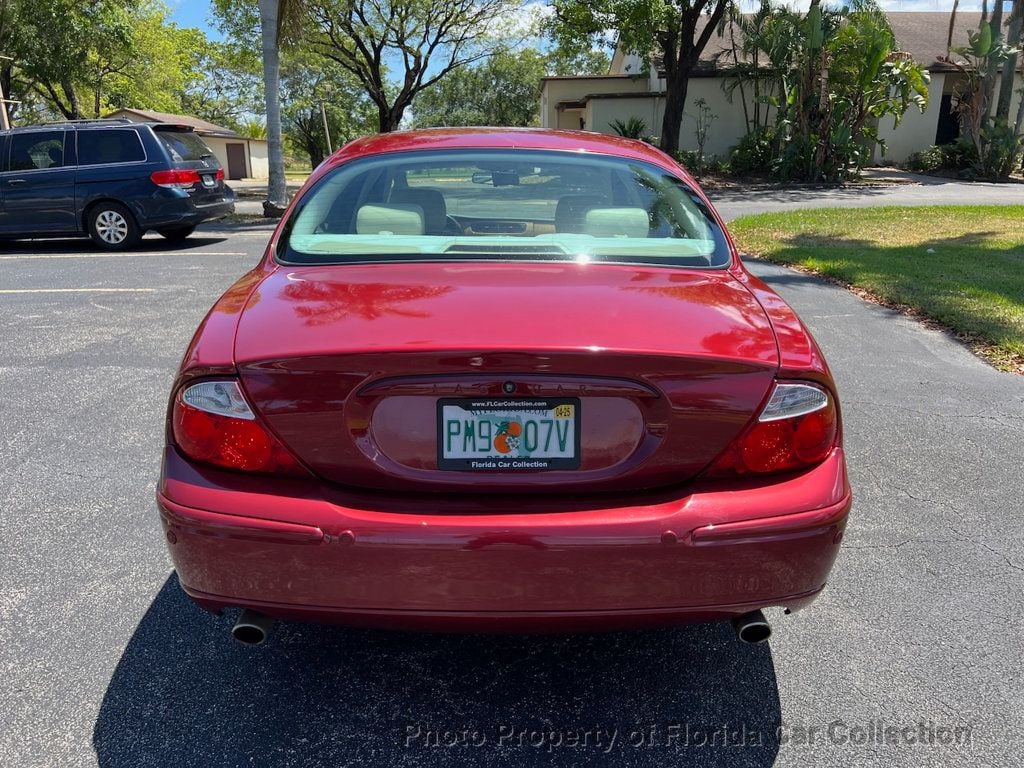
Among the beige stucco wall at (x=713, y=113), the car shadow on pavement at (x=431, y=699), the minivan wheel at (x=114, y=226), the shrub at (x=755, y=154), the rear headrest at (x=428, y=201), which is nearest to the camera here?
the car shadow on pavement at (x=431, y=699)

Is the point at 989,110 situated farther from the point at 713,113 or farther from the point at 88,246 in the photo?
the point at 88,246

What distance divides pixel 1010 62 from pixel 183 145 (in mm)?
21644

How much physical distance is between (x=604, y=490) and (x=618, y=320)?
45 centimetres

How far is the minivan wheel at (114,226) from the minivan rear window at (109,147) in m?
0.66

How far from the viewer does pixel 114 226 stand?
453 inches

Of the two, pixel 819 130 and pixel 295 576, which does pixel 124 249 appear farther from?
pixel 819 130

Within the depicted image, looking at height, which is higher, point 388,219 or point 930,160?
point 930,160

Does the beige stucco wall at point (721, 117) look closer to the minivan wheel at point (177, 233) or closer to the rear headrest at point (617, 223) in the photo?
the minivan wheel at point (177, 233)

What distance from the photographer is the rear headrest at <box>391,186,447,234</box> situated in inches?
131

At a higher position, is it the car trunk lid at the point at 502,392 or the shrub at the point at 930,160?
the shrub at the point at 930,160

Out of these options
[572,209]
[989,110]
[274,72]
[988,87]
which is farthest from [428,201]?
[989,110]

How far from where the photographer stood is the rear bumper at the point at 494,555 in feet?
6.48

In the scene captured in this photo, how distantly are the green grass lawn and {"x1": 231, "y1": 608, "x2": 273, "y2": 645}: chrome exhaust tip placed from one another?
5339 millimetres

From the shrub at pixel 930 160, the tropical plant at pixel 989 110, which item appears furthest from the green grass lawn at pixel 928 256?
the shrub at pixel 930 160
